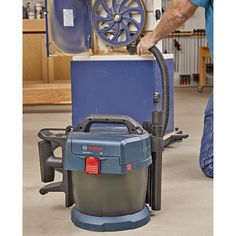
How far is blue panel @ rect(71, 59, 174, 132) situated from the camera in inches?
137

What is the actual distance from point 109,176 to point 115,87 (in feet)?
5.12

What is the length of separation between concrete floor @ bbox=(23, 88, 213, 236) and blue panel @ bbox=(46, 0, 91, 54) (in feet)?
2.62

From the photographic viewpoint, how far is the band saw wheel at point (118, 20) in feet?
11.0

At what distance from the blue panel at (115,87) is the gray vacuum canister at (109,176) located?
4.32 feet

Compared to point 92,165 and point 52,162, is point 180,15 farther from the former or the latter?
point 52,162

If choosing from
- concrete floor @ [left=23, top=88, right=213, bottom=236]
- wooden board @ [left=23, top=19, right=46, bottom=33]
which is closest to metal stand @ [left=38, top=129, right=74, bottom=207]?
concrete floor @ [left=23, top=88, right=213, bottom=236]

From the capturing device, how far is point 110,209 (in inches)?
83.6

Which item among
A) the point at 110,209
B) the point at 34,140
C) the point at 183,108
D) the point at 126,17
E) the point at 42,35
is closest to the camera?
the point at 110,209

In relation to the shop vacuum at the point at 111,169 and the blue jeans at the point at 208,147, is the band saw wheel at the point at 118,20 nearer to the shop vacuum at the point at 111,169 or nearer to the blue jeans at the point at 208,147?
the blue jeans at the point at 208,147

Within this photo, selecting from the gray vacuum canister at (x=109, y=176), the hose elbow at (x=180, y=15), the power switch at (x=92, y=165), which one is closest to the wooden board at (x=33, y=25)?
the hose elbow at (x=180, y=15)
